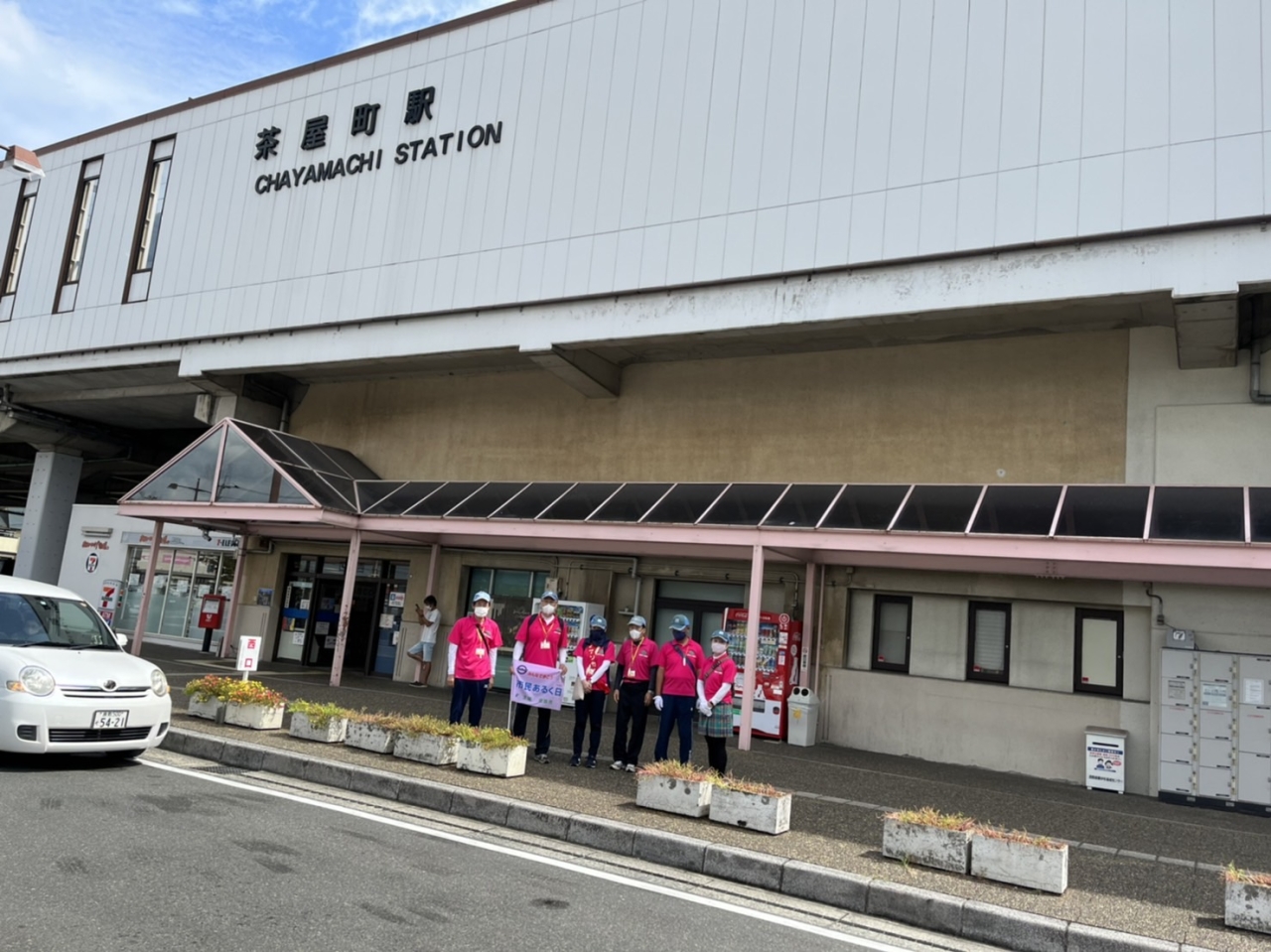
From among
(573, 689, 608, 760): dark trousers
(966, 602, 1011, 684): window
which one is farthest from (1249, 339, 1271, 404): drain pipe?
(573, 689, 608, 760): dark trousers

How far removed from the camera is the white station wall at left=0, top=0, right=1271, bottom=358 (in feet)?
42.0

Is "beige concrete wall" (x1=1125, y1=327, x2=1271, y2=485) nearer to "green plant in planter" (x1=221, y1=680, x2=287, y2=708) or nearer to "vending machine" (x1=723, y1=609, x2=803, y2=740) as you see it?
"vending machine" (x1=723, y1=609, x2=803, y2=740)

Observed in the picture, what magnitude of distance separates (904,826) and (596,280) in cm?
1215

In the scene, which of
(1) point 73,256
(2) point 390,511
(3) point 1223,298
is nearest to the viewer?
(3) point 1223,298

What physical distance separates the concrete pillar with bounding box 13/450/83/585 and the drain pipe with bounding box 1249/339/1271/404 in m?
29.9

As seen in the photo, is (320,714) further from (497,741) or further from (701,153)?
(701,153)

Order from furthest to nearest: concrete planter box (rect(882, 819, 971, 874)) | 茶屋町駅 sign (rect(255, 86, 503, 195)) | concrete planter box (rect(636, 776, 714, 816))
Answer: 茶屋町駅 sign (rect(255, 86, 503, 195)) < concrete planter box (rect(636, 776, 714, 816)) < concrete planter box (rect(882, 819, 971, 874))

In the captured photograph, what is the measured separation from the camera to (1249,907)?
6.00 meters

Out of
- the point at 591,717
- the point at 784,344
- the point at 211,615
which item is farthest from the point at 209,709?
the point at 211,615

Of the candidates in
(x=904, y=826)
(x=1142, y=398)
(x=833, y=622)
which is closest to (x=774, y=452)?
(x=833, y=622)

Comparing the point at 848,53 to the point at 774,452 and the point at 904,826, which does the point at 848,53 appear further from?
the point at 904,826

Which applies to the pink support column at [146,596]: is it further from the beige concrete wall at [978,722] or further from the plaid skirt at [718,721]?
the plaid skirt at [718,721]

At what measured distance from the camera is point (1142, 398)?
13.8 meters

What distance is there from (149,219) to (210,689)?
18.3 m
